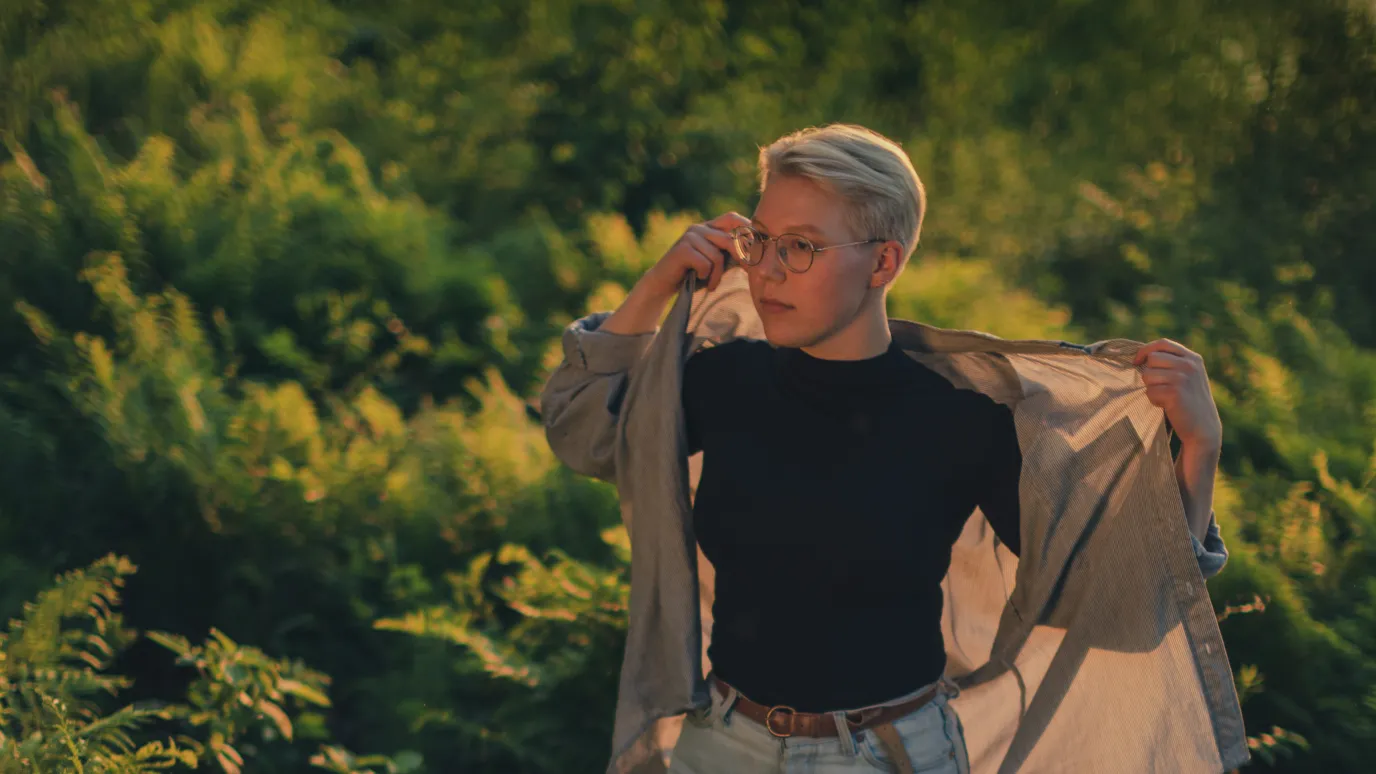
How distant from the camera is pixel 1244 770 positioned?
461 cm

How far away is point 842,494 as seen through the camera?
2697mm

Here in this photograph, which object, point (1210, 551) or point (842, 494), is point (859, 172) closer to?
point (842, 494)

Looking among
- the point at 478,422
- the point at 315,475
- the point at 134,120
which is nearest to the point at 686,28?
the point at 134,120

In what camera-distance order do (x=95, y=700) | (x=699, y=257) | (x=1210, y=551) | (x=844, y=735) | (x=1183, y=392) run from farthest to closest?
(x=95, y=700) → (x=699, y=257) → (x=1210, y=551) → (x=844, y=735) → (x=1183, y=392)

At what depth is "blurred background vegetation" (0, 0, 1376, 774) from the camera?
467 centimetres

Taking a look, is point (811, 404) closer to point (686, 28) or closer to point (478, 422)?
point (478, 422)

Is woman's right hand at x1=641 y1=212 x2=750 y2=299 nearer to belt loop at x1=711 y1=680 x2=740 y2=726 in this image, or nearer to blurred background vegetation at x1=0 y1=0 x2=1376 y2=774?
belt loop at x1=711 y1=680 x2=740 y2=726

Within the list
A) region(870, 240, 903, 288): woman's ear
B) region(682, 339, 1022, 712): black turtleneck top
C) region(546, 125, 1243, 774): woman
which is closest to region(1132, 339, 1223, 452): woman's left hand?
region(546, 125, 1243, 774): woman

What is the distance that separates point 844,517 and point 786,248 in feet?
2.00

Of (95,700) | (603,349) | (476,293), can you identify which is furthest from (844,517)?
(476,293)

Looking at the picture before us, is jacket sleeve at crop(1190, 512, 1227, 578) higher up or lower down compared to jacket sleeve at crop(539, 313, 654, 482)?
lower down

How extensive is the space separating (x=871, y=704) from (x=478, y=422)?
3908 mm

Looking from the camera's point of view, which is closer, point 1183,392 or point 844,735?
point 1183,392

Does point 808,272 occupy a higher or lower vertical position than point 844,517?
higher
